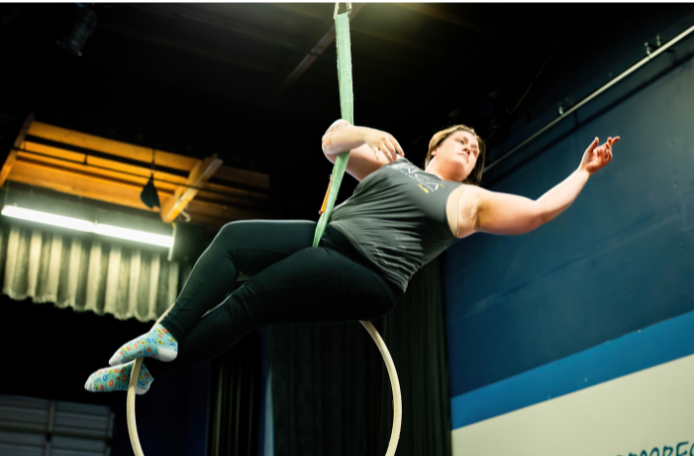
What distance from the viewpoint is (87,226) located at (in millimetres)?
6359

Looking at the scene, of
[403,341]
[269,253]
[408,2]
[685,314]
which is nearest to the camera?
[269,253]

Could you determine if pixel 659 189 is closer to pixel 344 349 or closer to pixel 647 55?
pixel 647 55

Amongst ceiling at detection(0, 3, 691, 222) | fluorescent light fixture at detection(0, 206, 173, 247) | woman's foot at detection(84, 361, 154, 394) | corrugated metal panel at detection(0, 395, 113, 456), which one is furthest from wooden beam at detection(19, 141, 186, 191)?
woman's foot at detection(84, 361, 154, 394)

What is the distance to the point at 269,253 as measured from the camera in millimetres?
2109

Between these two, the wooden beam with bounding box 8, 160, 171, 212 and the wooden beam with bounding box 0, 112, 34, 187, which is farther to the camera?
the wooden beam with bounding box 8, 160, 171, 212

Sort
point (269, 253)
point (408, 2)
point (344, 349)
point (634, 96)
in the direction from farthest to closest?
point (344, 349) → point (408, 2) → point (634, 96) → point (269, 253)

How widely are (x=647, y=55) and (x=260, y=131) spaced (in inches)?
117

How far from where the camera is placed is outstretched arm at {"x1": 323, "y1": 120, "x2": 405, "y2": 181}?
2074 mm

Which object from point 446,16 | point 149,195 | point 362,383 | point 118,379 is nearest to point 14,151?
point 149,195

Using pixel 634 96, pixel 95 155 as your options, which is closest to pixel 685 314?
pixel 634 96

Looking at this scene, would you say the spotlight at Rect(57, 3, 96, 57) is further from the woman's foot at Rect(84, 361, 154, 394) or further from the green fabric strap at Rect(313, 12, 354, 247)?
the woman's foot at Rect(84, 361, 154, 394)

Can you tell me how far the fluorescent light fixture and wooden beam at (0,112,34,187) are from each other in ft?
0.96

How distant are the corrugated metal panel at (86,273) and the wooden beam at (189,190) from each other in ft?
1.28

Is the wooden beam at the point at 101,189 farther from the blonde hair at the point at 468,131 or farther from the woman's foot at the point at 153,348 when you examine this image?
the woman's foot at the point at 153,348
